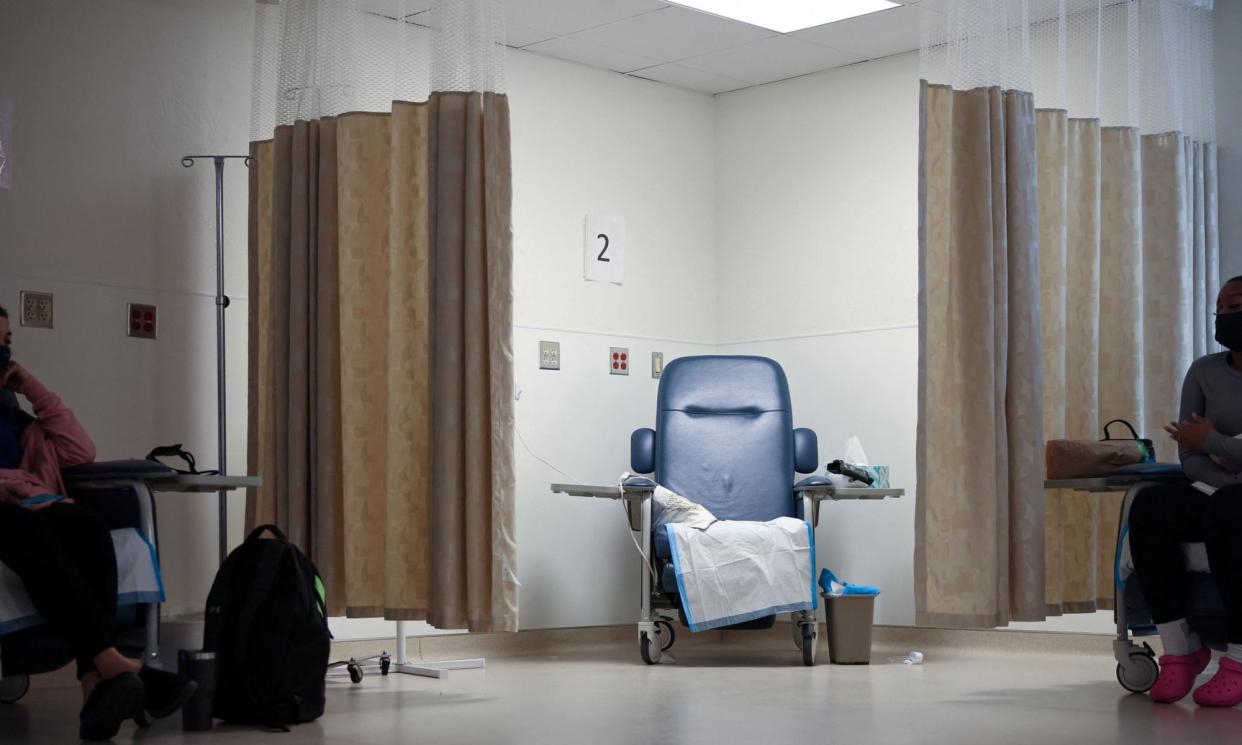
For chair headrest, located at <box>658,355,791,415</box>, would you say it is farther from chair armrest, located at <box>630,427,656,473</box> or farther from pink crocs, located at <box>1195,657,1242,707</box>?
pink crocs, located at <box>1195,657,1242,707</box>

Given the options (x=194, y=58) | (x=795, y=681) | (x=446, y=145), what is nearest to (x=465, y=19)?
(x=446, y=145)

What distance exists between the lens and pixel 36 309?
189 inches

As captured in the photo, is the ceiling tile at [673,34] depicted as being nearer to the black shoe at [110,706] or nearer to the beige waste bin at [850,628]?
the beige waste bin at [850,628]

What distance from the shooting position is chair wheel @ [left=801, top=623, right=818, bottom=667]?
553cm

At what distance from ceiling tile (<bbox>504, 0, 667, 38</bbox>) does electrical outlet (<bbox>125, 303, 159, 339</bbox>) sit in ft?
5.89

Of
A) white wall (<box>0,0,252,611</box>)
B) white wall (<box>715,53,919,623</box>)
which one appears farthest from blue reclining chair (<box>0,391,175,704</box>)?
white wall (<box>715,53,919,623</box>)

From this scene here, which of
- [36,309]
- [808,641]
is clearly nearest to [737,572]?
[808,641]

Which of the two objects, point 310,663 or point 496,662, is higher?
point 310,663

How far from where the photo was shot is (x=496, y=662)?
5789 mm

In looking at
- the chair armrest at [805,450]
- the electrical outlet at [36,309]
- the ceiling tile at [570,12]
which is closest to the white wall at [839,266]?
the chair armrest at [805,450]

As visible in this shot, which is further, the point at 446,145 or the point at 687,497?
the point at 687,497

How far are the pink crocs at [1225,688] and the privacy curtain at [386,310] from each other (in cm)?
191

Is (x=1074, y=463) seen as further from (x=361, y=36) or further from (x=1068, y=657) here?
(x=361, y=36)

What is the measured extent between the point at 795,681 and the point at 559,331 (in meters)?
2.06
